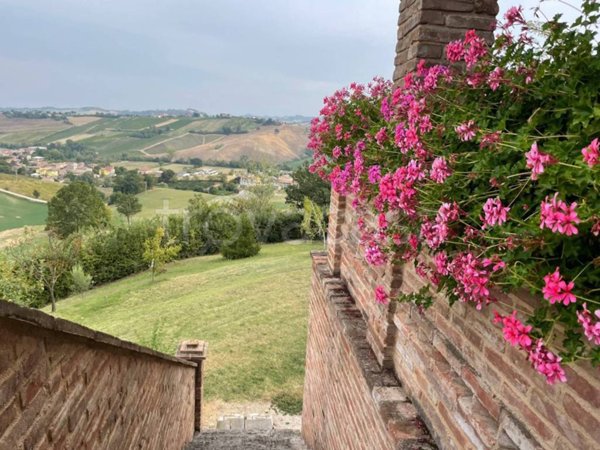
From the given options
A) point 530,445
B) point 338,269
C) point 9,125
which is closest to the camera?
point 530,445

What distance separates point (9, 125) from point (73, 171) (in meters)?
56.5

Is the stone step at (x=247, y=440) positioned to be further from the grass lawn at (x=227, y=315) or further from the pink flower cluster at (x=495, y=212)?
the pink flower cluster at (x=495, y=212)

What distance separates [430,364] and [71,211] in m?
38.4

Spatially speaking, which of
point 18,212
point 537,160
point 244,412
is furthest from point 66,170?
point 537,160

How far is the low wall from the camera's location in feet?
3.82

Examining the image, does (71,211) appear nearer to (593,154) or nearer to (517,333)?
(517,333)

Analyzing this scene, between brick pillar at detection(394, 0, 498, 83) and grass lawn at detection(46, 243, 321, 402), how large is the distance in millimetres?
8108

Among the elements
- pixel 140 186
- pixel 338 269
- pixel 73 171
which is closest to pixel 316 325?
pixel 338 269

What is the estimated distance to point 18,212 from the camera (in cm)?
4497

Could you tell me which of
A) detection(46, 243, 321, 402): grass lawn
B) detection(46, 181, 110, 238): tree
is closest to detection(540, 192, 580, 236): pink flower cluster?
detection(46, 243, 321, 402): grass lawn

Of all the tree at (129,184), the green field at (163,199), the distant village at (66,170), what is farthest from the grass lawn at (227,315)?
the distant village at (66,170)

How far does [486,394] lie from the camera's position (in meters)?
1.60

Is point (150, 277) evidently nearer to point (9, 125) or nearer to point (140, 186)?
point (140, 186)

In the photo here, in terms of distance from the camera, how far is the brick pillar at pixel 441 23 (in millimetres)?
2463
